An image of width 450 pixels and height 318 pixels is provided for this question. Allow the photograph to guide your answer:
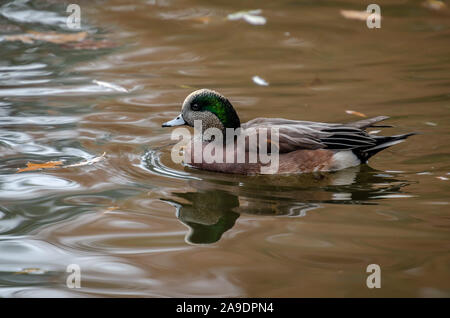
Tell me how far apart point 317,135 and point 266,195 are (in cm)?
99

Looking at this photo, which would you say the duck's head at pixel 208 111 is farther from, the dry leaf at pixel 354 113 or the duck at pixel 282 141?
the dry leaf at pixel 354 113

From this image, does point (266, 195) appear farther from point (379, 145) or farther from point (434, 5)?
point (434, 5)

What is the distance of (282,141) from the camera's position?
5.45m

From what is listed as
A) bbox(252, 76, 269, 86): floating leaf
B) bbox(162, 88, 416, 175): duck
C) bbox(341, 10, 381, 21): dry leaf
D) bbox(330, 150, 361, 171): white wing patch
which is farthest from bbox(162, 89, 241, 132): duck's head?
bbox(341, 10, 381, 21): dry leaf

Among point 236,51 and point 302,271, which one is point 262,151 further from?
point 236,51

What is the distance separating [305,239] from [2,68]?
5.89 meters

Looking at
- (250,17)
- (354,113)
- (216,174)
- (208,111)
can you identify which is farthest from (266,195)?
(250,17)

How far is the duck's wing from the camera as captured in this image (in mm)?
5465

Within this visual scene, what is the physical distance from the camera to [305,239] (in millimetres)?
4012

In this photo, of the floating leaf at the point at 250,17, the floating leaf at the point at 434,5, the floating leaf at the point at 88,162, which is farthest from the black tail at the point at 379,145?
the floating leaf at the point at 434,5

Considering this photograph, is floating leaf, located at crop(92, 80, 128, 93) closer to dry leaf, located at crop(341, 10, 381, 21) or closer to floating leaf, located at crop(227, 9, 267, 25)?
floating leaf, located at crop(227, 9, 267, 25)

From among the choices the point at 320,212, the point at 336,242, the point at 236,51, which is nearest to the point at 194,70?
the point at 236,51

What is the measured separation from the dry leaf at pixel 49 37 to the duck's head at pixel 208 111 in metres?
4.46

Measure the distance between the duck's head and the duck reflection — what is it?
548 mm
